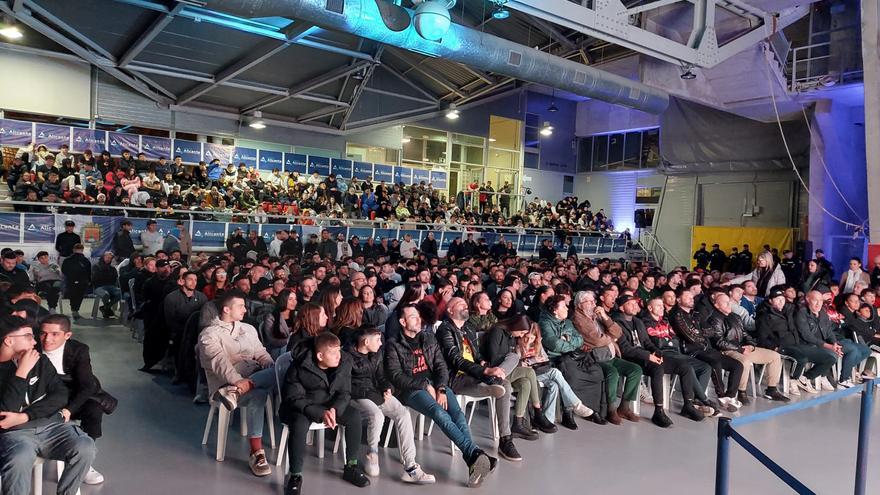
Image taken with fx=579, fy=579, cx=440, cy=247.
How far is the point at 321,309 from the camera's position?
4.18 m

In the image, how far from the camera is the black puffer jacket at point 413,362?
399 cm

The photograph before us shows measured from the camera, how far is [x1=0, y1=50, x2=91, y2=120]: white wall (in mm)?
12922

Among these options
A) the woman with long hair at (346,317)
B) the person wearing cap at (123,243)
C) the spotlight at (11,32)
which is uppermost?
the spotlight at (11,32)

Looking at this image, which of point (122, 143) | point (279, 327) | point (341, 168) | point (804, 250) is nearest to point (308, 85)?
point (341, 168)

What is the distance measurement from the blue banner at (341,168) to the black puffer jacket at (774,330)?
12818mm

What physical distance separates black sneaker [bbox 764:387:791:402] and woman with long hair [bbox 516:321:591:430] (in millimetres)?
2494

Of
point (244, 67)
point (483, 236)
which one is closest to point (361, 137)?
point (483, 236)

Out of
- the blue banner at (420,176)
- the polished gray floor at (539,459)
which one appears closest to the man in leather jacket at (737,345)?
the polished gray floor at (539,459)

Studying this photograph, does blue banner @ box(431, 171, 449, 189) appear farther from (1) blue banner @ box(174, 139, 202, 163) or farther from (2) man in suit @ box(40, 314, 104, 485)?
(2) man in suit @ box(40, 314, 104, 485)

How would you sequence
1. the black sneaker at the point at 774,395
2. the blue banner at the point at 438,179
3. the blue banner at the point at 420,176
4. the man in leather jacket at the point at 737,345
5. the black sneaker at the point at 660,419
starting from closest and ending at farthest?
1. the black sneaker at the point at 660,419
2. the man in leather jacket at the point at 737,345
3. the black sneaker at the point at 774,395
4. the blue banner at the point at 420,176
5. the blue banner at the point at 438,179

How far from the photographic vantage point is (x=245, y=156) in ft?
52.0

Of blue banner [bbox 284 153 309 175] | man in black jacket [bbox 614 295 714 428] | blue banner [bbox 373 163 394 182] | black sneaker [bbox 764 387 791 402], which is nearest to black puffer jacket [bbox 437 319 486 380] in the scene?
man in black jacket [bbox 614 295 714 428]

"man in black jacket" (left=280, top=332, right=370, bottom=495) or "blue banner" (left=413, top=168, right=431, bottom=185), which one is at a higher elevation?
"blue banner" (left=413, top=168, right=431, bottom=185)

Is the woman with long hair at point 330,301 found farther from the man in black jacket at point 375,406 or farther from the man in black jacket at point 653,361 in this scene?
the man in black jacket at point 653,361
